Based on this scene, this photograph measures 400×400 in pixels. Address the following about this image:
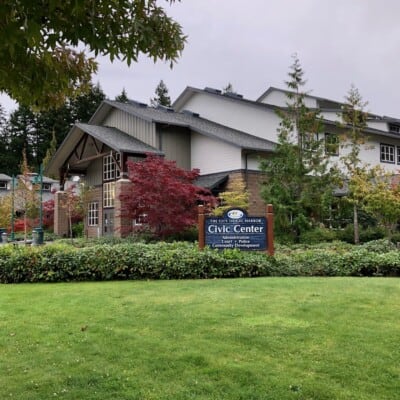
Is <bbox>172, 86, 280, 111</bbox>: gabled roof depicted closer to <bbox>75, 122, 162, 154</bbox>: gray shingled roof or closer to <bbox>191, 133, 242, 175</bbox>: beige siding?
<bbox>191, 133, 242, 175</bbox>: beige siding

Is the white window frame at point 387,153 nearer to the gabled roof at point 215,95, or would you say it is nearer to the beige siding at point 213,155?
the gabled roof at point 215,95

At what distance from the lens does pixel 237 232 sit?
1189 cm

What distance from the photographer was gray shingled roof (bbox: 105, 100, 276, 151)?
2345 cm

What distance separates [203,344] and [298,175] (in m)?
13.8

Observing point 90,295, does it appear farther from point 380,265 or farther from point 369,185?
→ point 369,185

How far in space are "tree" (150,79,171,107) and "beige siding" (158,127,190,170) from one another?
47.4 metres

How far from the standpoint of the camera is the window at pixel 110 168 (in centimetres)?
2612

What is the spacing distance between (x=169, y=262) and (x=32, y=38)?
26.4 feet

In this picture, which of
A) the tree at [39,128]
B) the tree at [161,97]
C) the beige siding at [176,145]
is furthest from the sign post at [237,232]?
the tree at [161,97]

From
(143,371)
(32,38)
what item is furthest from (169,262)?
(32,38)

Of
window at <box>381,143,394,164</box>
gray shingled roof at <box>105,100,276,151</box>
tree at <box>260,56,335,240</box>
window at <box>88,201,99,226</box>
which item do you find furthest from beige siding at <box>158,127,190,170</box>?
window at <box>381,143,394,164</box>

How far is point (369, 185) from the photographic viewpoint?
59.4ft

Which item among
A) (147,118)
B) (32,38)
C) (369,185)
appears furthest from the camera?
(147,118)

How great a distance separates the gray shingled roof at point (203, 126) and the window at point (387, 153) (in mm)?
8552
